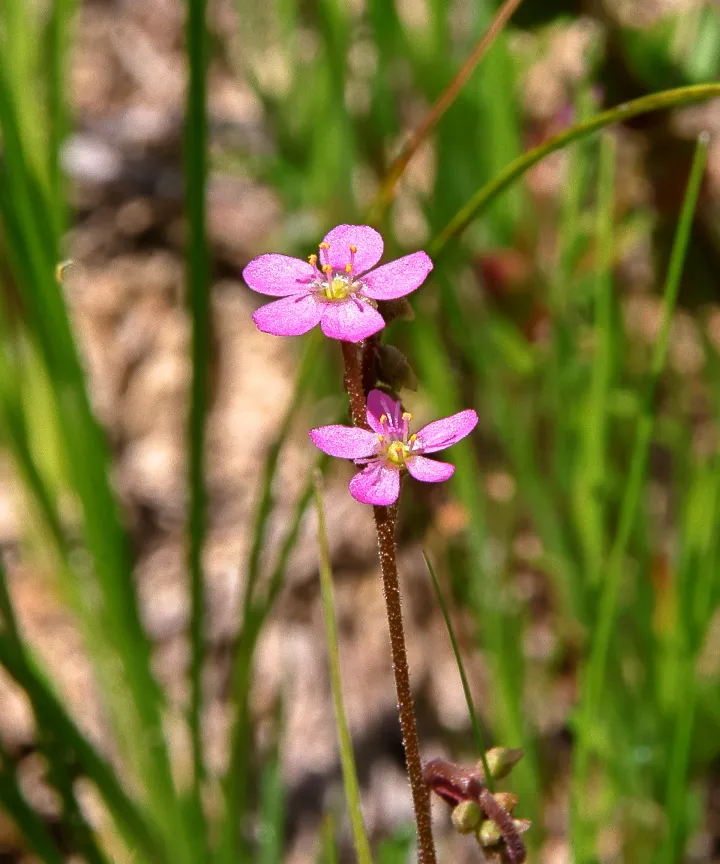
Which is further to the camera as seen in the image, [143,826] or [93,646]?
[93,646]

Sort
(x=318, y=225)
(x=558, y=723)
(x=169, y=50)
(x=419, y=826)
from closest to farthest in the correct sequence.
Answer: (x=419, y=826) → (x=558, y=723) → (x=318, y=225) → (x=169, y=50)

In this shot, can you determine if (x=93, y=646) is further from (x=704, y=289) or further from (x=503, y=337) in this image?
(x=704, y=289)

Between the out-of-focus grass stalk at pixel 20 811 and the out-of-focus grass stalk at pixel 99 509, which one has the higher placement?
the out-of-focus grass stalk at pixel 99 509

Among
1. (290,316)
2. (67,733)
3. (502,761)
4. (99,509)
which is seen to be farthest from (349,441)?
(99,509)

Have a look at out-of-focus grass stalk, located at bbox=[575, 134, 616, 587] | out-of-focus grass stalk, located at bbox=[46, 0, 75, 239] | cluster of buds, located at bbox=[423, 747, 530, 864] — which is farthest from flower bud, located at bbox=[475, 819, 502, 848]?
out-of-focus grass stalk, located at bbox=[46, 0, 75, 239]

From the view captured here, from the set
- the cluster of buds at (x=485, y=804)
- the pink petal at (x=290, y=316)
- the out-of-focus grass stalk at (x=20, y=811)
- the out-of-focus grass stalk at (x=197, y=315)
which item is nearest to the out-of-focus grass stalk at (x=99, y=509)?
the out-of-focus grass stalk at (x=197, y=315)

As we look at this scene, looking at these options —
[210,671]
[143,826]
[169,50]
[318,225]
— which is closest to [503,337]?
[318,225]

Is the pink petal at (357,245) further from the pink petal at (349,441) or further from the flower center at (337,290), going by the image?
the pink petal at (349,441)
